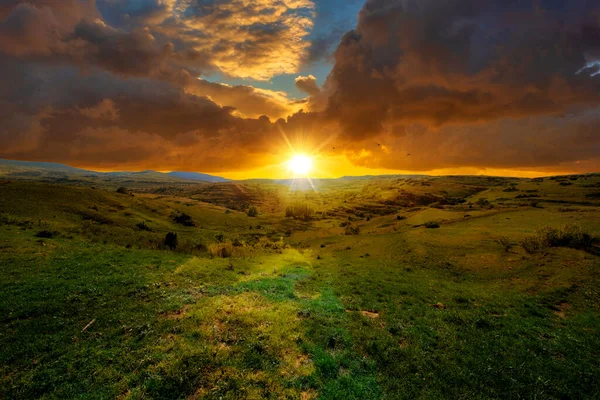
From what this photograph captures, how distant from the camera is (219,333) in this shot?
14852 mm

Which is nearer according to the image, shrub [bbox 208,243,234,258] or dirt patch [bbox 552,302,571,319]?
dirt patch [bbox 552,302,571,319]

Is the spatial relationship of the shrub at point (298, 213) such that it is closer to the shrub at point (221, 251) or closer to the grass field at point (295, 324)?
the shrub at point (221, 251)

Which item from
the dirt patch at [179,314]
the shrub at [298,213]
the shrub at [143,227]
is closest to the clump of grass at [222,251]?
the dirt patch at [179,314]

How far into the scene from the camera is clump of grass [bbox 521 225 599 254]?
99.2 ft

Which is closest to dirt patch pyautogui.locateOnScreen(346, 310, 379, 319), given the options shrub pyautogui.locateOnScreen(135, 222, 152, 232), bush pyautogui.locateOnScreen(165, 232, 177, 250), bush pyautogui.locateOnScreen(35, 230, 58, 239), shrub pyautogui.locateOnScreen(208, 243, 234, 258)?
shrub pyautogui.locateOnScreen(208, 243, 234, 258)

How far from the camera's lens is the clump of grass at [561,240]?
30234 millimetres

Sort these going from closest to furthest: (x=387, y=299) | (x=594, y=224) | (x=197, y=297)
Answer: (x=197, y=297) < (x=387, y=299) < (x=594, y=224)

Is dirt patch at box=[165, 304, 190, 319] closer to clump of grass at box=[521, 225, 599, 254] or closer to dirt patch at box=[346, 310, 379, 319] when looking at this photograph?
dirt patch at box=[346, 310, 379, 319]

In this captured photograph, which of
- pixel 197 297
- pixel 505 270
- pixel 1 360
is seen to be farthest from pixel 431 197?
pixel 1 360

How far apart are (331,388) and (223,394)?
4.99 m

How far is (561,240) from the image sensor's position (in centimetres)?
3178

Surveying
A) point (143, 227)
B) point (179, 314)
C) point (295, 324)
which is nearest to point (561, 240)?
point (295, 324)

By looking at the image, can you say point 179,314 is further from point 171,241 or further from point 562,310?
point 562,310

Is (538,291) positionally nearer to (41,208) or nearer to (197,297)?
(197,297)
